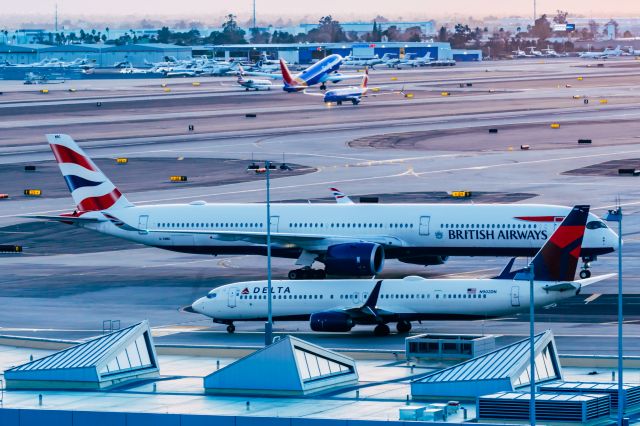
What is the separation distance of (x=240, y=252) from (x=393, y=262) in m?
10.4

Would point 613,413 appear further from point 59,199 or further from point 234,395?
point 59,199

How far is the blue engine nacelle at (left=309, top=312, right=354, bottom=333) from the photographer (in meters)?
70.9

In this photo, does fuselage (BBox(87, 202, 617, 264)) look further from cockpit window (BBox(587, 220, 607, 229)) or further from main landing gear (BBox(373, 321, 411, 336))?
main landing gear (BBox(373, 321, 411, 336))

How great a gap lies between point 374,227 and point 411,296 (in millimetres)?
18032

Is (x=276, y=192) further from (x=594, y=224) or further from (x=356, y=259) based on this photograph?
(x=594, y=224)

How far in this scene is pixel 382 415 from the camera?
1834 inches

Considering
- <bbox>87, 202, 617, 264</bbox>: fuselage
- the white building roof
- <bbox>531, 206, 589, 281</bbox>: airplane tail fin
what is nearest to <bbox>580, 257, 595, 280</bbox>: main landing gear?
<bbox>87, 202, 617, 264</bbox>: fuselage

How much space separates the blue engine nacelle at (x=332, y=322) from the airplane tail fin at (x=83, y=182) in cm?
2666

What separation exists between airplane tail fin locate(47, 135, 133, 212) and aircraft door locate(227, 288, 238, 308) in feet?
72.2

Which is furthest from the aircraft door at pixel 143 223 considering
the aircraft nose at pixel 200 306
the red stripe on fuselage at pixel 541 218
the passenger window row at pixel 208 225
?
the red stripe on fuselage at pixel 541 218

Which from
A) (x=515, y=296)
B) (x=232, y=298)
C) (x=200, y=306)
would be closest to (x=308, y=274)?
(x=200, y=306)

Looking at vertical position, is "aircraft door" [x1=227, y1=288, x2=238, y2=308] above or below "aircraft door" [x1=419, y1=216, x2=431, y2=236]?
below

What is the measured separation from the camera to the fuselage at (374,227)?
8612 cm

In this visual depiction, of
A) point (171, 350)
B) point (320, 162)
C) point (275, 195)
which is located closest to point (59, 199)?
point (275, 195)
